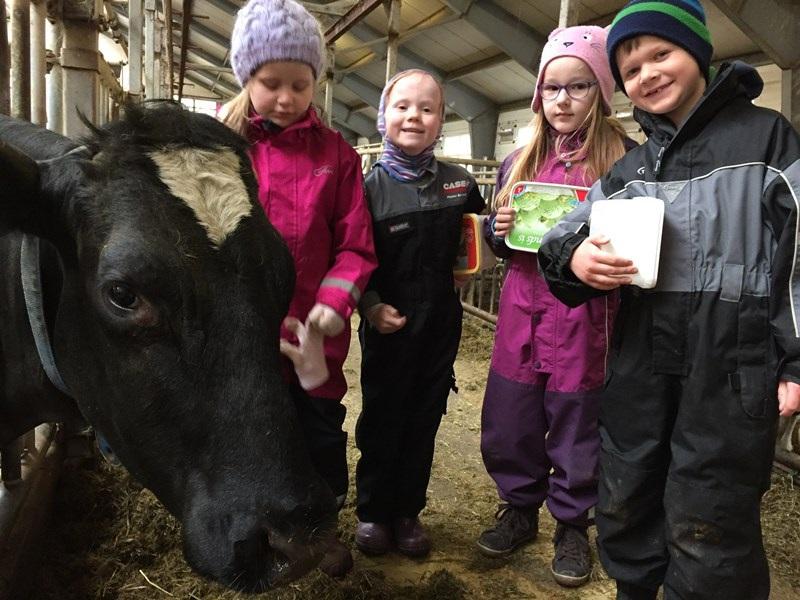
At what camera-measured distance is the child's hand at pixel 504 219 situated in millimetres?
2244

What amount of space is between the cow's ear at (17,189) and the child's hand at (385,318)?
1092 mm

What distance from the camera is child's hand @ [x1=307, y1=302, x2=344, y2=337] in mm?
1786

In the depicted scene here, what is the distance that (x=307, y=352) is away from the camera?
1.82 metres

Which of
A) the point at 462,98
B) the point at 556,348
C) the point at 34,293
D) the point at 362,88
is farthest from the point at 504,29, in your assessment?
the point at 34,293

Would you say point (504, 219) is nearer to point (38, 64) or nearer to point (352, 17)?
point (38, 64)

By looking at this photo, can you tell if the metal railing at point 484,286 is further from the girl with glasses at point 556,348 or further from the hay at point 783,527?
the girl with glasses at point 556,348

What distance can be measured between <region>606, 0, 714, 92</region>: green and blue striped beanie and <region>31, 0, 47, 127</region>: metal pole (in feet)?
8.39

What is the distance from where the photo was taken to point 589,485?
7.56 feet

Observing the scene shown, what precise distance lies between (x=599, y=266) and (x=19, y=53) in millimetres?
2405

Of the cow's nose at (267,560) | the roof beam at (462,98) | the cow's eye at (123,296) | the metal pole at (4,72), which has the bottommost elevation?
the cow's nose at (267,560)

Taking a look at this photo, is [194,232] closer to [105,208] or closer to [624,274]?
[105,208]

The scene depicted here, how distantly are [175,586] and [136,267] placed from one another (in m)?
1.33

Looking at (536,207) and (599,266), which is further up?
(536,207)

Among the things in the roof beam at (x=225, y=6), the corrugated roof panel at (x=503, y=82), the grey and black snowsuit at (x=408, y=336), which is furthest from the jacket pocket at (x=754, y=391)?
the roof beam at (x=225, y=6)
